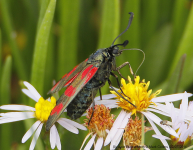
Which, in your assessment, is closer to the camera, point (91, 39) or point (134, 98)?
point (134, 98)

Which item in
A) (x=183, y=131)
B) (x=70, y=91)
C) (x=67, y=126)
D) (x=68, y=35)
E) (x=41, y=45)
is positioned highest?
(x=68, y=35)

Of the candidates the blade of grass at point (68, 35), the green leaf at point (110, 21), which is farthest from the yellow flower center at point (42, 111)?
the blade of grass at point (68, 35)

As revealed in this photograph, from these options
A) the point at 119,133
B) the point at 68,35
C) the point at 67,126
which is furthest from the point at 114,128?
the point at 68,35

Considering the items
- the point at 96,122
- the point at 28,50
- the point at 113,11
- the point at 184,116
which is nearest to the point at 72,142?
the point at 96,122

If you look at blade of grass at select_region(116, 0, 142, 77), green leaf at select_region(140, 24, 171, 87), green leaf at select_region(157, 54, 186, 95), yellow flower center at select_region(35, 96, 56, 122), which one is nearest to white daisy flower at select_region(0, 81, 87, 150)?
yellow flower center at select_region(35, 96, 56, 122)

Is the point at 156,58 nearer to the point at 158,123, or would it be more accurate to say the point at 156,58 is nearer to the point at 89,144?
the point at 158,123

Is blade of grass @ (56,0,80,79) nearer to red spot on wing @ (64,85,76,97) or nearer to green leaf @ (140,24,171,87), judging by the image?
green leaf @ (140,24,171,87)
